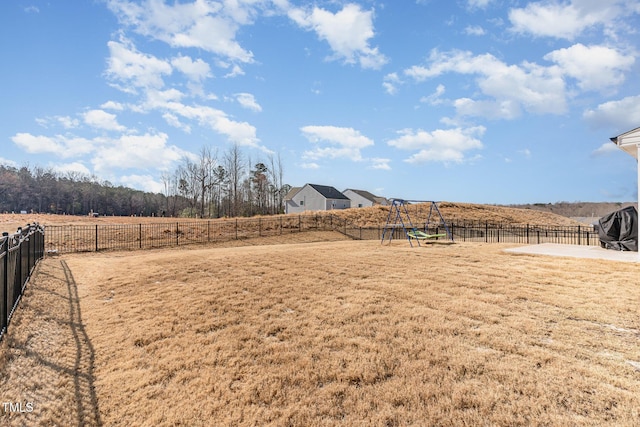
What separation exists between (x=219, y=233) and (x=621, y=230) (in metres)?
21.0

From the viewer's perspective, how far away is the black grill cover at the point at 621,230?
11.4 metres

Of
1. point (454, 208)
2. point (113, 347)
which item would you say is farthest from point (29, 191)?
point (113, 347)

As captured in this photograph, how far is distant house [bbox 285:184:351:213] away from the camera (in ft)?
157

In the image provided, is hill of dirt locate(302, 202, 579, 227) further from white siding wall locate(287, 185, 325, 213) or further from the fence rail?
white siding wall locate(287, 185, 325, 213)

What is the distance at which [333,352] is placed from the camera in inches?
161

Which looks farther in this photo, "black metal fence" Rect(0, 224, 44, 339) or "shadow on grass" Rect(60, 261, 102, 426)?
"black metal fence" Rect(0, 224, 44, 339)

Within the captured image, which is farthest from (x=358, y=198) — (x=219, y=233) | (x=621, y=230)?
(x=621, y=230)

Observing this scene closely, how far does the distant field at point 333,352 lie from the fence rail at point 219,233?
38.1ft

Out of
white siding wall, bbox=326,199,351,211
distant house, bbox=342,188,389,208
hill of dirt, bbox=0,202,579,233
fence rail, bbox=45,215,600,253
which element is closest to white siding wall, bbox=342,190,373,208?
distant house, bbox=342,188,389,208

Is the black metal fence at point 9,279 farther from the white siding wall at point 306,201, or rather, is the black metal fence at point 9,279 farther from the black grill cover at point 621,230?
the white siding wall at point 306,201

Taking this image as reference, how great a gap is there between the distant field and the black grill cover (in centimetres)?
479

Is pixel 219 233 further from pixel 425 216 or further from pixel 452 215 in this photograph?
pixel 452 215

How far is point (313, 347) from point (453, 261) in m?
6.84

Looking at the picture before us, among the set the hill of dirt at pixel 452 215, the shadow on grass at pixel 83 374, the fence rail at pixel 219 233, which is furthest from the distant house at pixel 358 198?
the shadow on grass at pixel 83 374
